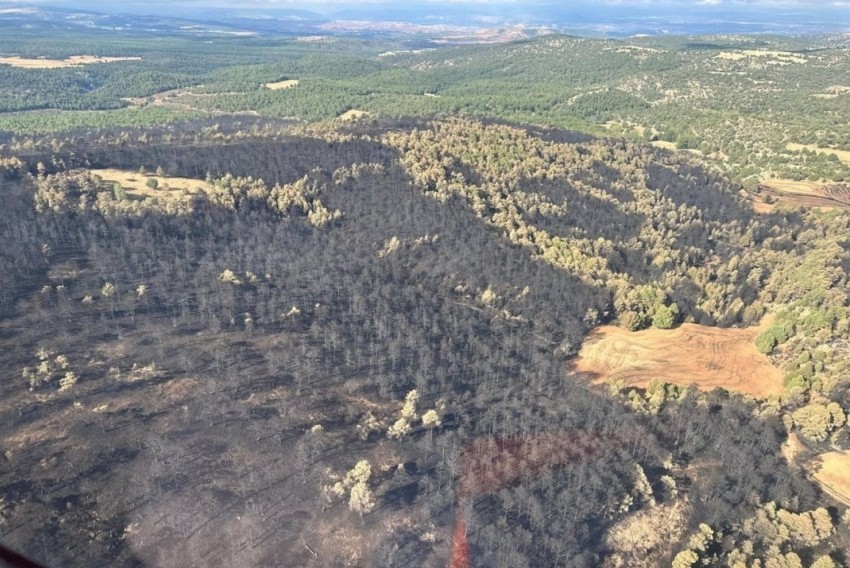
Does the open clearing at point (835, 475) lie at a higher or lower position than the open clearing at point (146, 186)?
lower

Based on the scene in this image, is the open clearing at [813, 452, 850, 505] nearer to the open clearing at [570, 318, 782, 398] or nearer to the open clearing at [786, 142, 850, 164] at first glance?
the open clearing at [570, 318, 782, 398]

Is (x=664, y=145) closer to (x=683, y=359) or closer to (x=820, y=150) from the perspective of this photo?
(x=820, y=150)

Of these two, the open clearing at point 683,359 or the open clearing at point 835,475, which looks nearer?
the open clearing at point 835,475

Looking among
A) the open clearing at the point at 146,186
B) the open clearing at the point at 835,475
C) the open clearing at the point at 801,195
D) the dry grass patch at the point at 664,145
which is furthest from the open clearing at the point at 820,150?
the open clearing at the point at 146,186

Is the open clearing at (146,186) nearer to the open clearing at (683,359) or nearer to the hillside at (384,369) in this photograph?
the hillside at (384,369)

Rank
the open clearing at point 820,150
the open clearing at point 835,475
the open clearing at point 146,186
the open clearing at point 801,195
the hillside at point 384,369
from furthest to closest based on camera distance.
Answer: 1. the open clearing at point 820,150
2. the open clearing at point 801,195
3. the open clearing at point 146,186
4. the open clearing at point 835,475
5. the hillside at point 384,369

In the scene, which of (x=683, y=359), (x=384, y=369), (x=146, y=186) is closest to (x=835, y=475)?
(x=683, y=359)
